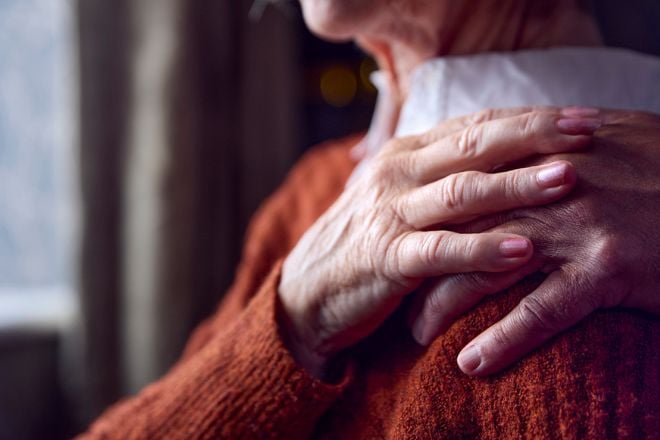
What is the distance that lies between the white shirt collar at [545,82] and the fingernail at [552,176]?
0.17 metres

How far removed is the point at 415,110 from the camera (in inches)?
28.5

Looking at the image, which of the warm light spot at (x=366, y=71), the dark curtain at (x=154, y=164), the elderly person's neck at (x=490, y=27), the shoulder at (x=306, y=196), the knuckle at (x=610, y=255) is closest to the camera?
the knuckle at (x=610, y=255)

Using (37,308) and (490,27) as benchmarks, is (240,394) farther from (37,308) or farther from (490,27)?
(37,308)

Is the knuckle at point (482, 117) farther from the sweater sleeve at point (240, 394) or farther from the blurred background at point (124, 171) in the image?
the blurred background at point (124, 171)

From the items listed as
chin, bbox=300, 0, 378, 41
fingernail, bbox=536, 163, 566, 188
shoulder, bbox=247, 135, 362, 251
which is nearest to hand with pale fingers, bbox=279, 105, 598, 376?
fingernail, bbox=536, 163, 566, 188

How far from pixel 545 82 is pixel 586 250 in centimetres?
23

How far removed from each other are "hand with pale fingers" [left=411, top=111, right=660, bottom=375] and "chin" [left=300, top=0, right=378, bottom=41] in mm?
305

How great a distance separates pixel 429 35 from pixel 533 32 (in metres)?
0.12

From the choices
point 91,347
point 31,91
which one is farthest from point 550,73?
point 31,91

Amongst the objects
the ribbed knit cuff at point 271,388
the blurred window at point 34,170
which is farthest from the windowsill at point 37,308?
the ribbed knit cuff at point 271,388

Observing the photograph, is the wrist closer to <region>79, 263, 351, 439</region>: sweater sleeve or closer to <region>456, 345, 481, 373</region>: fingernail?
<region>79, 263, 351, 439</region>: sweater sleeve

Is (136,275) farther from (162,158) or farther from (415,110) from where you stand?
(415,110)

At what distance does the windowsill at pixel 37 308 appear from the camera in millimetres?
1568

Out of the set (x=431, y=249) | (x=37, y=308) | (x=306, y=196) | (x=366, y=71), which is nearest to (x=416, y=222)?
(x=431, y=249)
